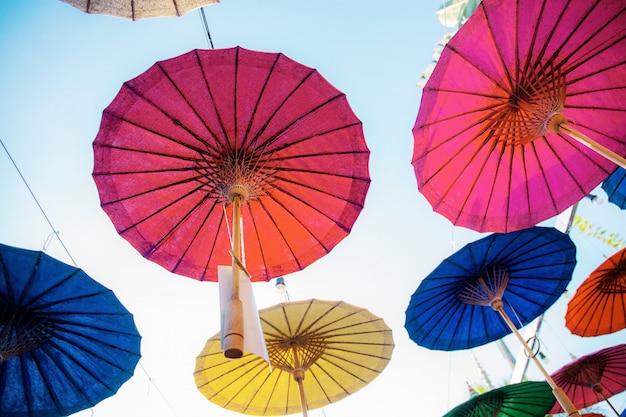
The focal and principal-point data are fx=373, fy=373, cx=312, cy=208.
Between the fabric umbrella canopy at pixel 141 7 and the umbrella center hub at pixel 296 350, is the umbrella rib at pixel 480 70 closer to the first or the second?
the fabric umbrella canopy at pixel 141 7

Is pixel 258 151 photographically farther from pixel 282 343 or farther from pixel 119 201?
pixel 282 343

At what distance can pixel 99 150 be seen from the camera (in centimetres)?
366

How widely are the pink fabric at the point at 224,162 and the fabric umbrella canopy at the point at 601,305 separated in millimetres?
5037

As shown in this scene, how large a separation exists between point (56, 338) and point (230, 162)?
3.31 metres

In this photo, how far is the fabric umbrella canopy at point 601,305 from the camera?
6523 millimetres

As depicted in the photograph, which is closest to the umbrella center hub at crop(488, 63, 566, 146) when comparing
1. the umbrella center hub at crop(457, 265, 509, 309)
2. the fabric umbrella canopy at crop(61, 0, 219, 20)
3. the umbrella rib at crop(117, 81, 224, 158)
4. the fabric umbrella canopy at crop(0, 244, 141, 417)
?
the umbrella center hub at crop(457, 265, 509, 309)

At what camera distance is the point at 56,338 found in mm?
4703

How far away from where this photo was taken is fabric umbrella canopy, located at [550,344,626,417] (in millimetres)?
7035

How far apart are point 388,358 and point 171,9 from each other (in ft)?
17.6

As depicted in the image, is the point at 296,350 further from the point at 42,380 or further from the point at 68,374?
the point at 42,380

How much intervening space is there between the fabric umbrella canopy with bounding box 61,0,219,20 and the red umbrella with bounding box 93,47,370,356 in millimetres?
A: 1420

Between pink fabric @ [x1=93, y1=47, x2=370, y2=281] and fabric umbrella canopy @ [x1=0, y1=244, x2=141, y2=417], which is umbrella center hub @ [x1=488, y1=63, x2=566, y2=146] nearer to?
pink fabric @ [x1=93, y1=47, x2=370, y2=281]

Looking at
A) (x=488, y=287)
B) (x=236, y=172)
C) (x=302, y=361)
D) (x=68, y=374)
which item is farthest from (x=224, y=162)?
(x=488, y=287)

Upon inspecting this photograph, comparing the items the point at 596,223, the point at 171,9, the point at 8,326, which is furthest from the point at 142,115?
the point at 596,223
